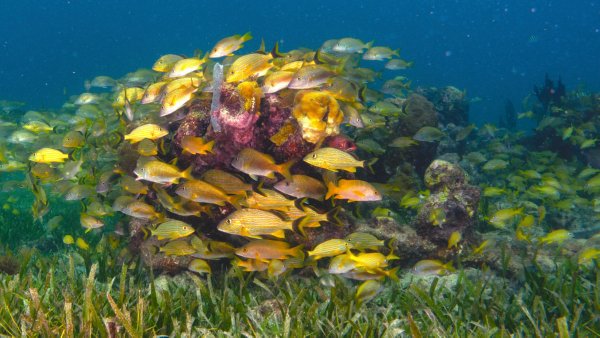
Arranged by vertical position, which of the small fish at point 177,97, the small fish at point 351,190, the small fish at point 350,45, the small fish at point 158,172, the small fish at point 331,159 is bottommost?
the small fish at point 351,190

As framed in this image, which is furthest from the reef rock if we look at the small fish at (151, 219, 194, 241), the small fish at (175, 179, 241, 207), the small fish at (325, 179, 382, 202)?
the small fish at (151, 219, 194, 241)

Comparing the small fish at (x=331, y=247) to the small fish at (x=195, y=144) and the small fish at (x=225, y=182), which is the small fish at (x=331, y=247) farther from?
the small fish at (x=195, y=144)

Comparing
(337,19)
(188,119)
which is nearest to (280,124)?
(188,119)

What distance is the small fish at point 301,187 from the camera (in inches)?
186

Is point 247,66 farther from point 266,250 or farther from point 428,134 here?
point 428,134

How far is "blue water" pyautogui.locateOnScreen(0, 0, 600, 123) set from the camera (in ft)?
277

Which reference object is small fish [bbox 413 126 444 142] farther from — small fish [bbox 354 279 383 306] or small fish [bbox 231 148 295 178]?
small fish [bbox 354 279 383 306]

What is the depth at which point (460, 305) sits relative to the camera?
4.14 metres

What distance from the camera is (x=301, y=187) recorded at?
479cm

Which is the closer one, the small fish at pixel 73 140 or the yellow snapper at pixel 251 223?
the yellow snapper at pixel 251 223

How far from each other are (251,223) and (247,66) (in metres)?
2.02

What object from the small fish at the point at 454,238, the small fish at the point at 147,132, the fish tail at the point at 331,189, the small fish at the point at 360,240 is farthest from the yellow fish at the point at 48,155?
the small fish at the point at 454,238

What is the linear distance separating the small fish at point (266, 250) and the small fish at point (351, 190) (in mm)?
767

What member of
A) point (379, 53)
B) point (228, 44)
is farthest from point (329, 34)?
point (228, 44)
